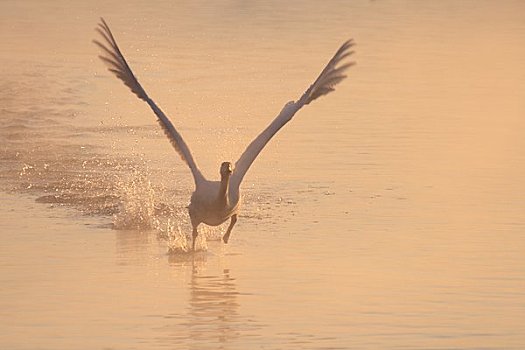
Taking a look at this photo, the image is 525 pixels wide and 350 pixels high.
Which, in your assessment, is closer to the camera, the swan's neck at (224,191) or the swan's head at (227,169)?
the swan's head at (227,169)

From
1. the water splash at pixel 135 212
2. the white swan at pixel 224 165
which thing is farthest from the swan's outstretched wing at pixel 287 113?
the water splash at pixel 135 212

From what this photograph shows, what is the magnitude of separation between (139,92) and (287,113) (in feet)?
4.61

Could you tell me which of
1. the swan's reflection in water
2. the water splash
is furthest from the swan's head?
the water splash

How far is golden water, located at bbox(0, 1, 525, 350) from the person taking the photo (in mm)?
13648

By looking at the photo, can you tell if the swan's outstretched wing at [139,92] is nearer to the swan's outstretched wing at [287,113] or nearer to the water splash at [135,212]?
the swan's outstretched wing at [287,113]

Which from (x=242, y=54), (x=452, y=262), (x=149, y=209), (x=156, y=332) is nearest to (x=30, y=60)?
(x=242, y=54)

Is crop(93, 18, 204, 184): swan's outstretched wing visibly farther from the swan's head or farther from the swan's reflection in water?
the swan's reflection in water

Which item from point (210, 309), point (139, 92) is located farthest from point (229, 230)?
point (210, 309)

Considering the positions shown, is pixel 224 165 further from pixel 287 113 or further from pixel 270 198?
pixel 270 198

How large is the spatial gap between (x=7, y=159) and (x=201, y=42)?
1368 centimetres

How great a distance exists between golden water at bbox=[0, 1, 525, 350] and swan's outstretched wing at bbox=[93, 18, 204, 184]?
846 millimetres

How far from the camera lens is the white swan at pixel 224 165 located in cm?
1659

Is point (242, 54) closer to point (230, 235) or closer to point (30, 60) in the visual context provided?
point (30, 60)

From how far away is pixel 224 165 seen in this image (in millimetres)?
16156
